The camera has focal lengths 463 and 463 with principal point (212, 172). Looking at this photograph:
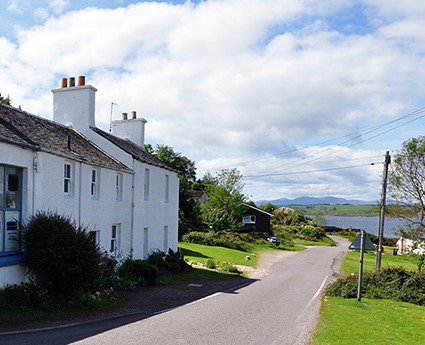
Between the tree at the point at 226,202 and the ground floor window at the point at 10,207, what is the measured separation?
4158 centimetres

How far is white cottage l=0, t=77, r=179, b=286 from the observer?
14.7m

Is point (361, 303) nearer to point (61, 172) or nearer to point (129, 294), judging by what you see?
point (129, 294)

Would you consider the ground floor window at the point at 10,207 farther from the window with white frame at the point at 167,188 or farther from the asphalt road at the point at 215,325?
the window with white frame at the point at 167,188

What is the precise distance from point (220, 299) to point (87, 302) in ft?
18.3

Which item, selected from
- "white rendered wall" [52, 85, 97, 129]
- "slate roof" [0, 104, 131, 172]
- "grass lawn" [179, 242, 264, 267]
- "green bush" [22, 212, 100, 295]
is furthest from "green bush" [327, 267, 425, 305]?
"white rendered wall" [52, 85, 97, 129]

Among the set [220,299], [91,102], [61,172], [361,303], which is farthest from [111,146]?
[361,303]

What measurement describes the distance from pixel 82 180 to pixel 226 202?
45352 mm

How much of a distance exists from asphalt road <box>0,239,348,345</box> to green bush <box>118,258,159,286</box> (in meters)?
3.52

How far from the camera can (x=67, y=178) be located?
18.2m

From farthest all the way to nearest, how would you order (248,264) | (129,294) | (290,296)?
(248,264) < (290,296) < (129,294)

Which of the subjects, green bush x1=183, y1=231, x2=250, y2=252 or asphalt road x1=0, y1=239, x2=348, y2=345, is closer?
asphalt road x1=0, y1=239, x2=348, y2=345

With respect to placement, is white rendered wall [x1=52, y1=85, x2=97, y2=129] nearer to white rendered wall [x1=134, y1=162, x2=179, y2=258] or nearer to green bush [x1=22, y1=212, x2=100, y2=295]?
white rendered wall [x1=134, y1=162, x2=179, y2=258]

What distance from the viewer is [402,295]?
21438 millimetres

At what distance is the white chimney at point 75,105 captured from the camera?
23.9 meters
